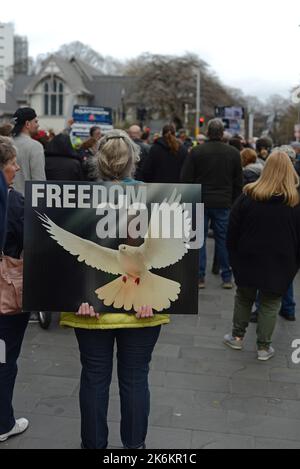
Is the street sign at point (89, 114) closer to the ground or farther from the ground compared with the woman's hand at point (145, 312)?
farther from the ground

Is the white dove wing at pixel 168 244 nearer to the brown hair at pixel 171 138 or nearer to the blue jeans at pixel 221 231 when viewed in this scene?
the blue jeans at pixel 221 231

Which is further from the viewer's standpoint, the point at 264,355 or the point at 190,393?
the point at 264,355

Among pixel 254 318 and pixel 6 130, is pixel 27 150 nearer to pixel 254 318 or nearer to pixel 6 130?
pixel 6 130

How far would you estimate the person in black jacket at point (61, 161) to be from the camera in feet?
20.9

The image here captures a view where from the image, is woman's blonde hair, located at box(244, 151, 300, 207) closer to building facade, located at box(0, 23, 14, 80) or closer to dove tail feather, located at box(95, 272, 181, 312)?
dove tail feather, located at box(95, 272, 181, 312)

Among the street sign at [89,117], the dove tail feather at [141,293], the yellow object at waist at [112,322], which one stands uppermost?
the street sign at [89,117]

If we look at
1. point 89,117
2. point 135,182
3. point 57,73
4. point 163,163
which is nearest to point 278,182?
point 135,182

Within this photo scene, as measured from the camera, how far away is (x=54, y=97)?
66062 mm

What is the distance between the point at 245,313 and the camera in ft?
16.6

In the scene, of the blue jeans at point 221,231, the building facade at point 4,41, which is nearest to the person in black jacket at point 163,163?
the blue jeans at point 221,231

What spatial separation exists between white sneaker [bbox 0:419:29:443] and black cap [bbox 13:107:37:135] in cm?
292

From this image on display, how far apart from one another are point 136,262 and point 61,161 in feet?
12.6

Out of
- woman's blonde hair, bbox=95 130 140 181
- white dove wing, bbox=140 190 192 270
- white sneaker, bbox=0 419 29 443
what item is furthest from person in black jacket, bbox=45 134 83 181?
white dove wing, bbox=140 190 192 270
